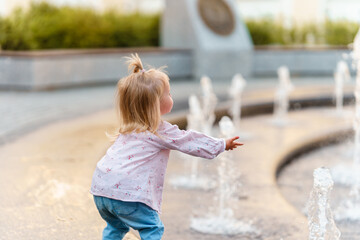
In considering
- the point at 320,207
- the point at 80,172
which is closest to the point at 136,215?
the point at 320,207

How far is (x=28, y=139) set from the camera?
591 centimetres

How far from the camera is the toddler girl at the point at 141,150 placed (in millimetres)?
2395

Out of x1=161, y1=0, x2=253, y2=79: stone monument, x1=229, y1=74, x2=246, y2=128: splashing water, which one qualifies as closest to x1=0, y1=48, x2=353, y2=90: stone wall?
x1=161, y1=0, x2=253, y2=79: stone monument

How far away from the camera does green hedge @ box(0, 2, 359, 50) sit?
11016 mm

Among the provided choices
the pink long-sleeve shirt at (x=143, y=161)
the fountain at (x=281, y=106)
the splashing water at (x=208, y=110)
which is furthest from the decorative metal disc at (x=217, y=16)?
the pink long-sleeve shirt at (x=143, y=161)

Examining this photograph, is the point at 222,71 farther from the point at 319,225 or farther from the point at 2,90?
the point at 319,225

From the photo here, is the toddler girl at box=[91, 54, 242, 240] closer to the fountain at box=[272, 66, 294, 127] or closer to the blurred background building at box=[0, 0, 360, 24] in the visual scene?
the fountain at box=[272, 66, 294, 127]

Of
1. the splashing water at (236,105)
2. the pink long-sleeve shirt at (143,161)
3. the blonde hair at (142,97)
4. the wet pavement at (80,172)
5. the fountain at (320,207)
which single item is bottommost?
the splashing water at (236,105)

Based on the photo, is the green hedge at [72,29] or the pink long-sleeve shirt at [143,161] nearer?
the pink long-sleeve shirt at [143,161]

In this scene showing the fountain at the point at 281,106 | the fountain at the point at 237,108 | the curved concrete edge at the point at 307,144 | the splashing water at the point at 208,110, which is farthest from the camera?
the fountain at the point at 281,106

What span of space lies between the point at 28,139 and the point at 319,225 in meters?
3.72

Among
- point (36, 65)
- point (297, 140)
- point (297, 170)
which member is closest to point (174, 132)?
point (297, 170)

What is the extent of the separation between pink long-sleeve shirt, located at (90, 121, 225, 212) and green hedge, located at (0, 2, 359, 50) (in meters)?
8.98

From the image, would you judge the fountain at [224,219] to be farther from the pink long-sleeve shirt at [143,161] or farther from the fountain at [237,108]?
the fountain at [237,108]
